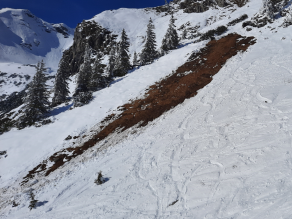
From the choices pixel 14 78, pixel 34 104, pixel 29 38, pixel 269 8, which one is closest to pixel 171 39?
pixel 269 8

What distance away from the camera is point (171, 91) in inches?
720

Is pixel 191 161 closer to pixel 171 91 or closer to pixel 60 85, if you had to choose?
pixel 171 91

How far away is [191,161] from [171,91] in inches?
453

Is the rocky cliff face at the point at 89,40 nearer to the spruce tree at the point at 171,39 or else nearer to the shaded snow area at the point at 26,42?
the shaded snow area at the point at 26,42

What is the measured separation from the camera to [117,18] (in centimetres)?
9244

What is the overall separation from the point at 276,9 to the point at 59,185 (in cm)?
3862

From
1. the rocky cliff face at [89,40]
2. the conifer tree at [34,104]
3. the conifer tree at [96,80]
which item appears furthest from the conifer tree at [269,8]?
the rocky cliff face at [89,40]

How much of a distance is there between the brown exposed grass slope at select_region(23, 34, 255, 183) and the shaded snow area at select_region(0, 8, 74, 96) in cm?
11171

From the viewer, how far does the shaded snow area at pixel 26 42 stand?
394ft

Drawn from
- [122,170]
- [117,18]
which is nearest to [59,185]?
[122,170]

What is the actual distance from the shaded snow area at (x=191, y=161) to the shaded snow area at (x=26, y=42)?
113410 mm

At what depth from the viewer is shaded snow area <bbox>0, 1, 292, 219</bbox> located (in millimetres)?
5641

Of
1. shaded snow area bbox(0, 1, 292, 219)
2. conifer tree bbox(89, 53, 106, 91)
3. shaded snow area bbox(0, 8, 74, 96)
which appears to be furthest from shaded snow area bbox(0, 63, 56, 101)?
shaded snow area bbox(0, 1, 292, 219)

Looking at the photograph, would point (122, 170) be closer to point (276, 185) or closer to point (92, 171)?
point (92, 171)
